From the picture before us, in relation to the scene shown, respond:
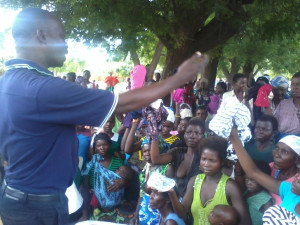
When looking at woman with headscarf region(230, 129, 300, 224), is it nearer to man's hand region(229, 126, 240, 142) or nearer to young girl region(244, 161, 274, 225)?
man's hand region(229, 126, 240, 142)

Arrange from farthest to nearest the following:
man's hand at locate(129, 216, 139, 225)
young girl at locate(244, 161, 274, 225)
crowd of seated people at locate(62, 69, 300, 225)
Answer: man's hand at locate(129, 216, 139, 225), young girl at locate(244, 161, 274, 225), crowd of seated people at locate(62, 69, 300, 225)

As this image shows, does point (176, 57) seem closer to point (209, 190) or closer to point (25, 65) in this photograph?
point (209, 190)

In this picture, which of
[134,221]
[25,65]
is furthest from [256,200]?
[25,65]

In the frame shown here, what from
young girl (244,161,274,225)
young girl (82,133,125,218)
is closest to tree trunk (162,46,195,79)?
young girl (82,133,125,218)

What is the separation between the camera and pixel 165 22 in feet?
16.5

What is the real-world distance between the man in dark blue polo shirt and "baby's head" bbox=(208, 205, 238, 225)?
1.20 m

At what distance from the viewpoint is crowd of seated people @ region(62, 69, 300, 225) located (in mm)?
2422

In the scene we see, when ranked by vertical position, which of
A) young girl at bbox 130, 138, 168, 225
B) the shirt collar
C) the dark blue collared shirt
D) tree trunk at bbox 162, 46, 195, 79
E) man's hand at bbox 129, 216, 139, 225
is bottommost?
man's hand at bbox 129, 216, 139, 225

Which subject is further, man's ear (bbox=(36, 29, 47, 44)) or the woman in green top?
the woman in green top

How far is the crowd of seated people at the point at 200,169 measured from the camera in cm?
242

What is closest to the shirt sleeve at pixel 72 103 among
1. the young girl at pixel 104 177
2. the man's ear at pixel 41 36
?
the man's ear at pixel 41 36

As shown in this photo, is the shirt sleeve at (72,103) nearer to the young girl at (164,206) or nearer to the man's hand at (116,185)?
the young girl at (164,206)

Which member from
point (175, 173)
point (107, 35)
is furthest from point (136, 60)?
point (175, 173)

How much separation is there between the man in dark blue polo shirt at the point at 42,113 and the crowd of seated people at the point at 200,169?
0.92 meters
